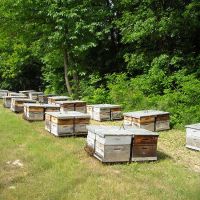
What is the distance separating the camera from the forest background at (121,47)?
1873cm

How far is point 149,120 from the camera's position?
1393 centimetres

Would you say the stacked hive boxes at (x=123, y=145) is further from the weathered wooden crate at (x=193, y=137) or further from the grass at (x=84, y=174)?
the weathered wooden crate at (x=193, y=137)

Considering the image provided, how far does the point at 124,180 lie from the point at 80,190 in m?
1.14

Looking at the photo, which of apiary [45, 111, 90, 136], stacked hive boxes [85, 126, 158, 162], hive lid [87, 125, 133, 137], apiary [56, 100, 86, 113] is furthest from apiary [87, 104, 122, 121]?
stacked hive boxes [85, 126, 158, 162]

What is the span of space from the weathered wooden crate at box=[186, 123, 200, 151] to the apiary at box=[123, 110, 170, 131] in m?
2.38

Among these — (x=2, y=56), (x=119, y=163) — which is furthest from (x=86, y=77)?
(x=119, y=163)

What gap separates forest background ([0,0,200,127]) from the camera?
61.5ft

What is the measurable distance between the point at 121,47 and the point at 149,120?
14.0 m

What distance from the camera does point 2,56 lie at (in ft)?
121

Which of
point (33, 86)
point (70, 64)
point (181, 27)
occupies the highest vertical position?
point (181, 27)

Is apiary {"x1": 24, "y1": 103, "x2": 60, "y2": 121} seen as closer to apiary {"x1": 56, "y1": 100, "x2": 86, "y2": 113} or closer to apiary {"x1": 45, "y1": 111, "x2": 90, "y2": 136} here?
apiary {"x1": 56, "y1": 100, "x2": 86, "y2": 113}

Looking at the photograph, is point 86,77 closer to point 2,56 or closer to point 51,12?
point 51,12

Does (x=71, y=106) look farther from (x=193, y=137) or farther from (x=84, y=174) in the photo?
Result: (x=84, y=174)

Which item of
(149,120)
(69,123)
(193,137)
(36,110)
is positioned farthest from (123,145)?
(36,110)
